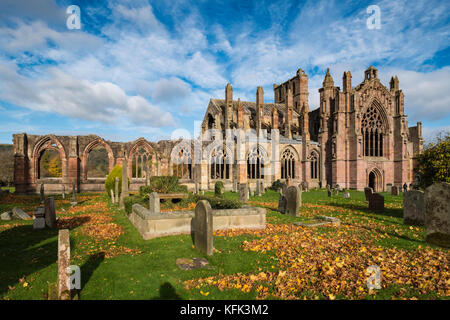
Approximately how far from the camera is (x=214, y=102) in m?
38.1

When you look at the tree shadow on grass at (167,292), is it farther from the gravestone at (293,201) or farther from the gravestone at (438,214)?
the gravestone at (293,201)

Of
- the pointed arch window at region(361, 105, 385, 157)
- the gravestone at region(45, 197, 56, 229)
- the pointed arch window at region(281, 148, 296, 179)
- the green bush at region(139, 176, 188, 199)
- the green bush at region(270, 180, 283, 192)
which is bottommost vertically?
the green bush at region(270, 180, 283, 192)

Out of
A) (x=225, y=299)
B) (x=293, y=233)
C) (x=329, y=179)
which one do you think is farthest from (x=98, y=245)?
(x=329, y=179)

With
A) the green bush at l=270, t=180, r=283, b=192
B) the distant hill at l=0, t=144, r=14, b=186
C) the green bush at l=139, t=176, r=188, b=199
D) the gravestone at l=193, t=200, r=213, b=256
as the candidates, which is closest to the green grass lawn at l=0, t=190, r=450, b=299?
the gravestone at l=193, t=200, r=213, b=256

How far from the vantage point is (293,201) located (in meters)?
12.0

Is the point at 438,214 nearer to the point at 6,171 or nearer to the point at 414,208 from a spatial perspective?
the point at 414,208

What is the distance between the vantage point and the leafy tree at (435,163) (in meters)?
11.3

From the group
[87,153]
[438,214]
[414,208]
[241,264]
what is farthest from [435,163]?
[87,153]

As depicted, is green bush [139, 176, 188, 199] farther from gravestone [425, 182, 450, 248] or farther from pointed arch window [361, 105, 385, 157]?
pointed arch window [361, 105, 385, 157]

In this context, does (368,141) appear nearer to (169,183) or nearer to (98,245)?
(169,183)

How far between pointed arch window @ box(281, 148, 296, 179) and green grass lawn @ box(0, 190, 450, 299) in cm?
2253

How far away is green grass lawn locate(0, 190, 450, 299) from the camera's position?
14.6 ft

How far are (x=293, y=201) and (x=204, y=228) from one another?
21.9 feet

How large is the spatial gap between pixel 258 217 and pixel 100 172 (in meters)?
63.4
